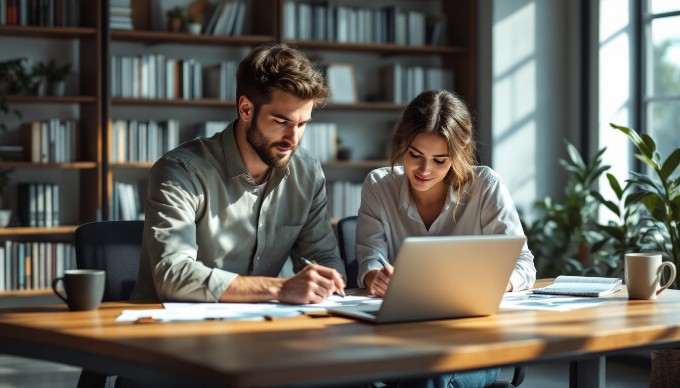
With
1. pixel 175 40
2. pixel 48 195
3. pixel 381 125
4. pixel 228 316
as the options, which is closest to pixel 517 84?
pixel 381 125

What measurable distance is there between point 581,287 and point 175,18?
3.26 metres

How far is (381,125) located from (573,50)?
3.96ft

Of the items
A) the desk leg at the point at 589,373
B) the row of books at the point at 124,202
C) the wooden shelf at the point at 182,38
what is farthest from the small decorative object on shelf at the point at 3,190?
the desk leg at the point at 589,373

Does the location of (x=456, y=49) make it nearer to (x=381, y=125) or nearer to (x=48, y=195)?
(x=381, y=125)

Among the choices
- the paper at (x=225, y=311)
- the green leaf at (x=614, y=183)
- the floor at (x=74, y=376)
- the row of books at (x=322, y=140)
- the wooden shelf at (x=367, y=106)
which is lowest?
the floor at (x=74, y=376)

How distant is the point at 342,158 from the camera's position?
5531 mm

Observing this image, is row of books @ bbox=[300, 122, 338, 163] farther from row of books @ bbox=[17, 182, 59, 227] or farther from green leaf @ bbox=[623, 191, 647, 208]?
green leaf @ bbox=[623, 191, 647, 208]

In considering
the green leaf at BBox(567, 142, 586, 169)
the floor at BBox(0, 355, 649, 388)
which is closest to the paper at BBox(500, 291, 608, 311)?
the floor at BBox(0, 355, 649, 388)

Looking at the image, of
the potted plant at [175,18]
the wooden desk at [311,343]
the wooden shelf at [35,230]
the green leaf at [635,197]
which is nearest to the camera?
the wooden desk at [311,343]

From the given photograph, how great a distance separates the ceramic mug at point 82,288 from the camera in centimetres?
203

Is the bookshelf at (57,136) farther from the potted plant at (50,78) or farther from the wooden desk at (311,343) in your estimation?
the wooden desk at (311,343)

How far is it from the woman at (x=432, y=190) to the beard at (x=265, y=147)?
0.37 meters

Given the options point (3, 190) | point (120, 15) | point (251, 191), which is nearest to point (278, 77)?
point (251, 191)

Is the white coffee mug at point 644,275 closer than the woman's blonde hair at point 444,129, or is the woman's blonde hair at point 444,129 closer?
the white coffee mug at point 644,275
